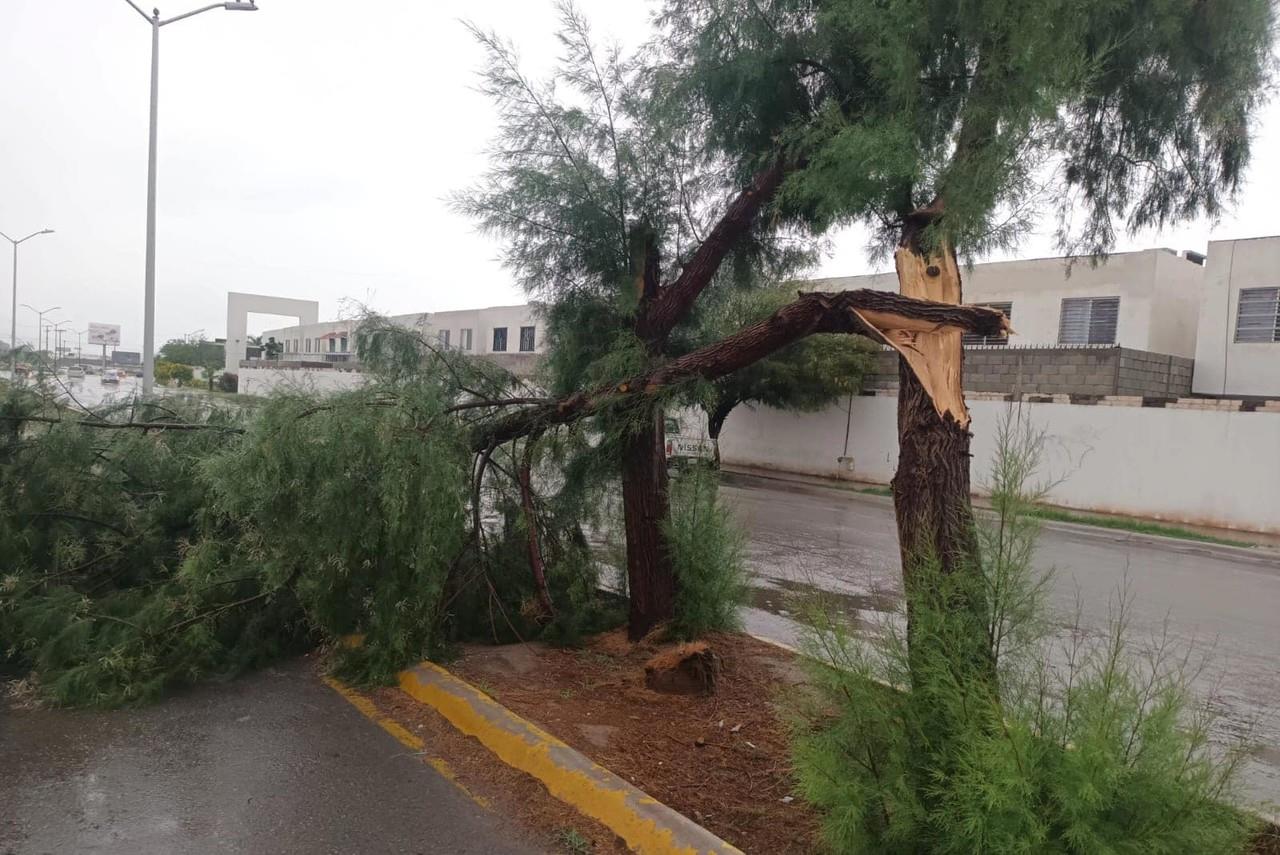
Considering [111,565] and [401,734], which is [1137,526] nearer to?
[401,734]

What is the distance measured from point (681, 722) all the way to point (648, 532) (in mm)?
1626

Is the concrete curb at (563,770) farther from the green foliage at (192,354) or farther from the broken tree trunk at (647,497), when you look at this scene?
the green foliage at (192,354)

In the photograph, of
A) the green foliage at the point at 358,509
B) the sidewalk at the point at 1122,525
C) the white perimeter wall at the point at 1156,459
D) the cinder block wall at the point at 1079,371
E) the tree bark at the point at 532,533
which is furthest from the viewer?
the cinder block wall at the point at 1079,371

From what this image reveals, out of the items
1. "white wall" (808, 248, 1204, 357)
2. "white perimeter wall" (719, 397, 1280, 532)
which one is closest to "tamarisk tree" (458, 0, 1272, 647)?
"white perimeter wall" (719, 397, 1280, 532)

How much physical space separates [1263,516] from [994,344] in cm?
733

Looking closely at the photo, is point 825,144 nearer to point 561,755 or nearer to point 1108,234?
point 1108,234

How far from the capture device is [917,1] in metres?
4.24

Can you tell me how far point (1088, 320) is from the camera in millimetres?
23578

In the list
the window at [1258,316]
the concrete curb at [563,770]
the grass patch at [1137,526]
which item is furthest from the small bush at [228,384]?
the window at [1258,316]

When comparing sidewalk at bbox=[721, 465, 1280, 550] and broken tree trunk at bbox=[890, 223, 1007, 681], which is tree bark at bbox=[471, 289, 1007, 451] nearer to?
broken tree trunk at bbox=[890, 223, 1007, 681]

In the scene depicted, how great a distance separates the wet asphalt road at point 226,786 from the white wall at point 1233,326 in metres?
22.4

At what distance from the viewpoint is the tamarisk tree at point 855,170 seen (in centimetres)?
403

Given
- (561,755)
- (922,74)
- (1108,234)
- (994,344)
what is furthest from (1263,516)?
(561,755)

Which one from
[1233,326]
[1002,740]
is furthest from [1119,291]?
[1002,740]
